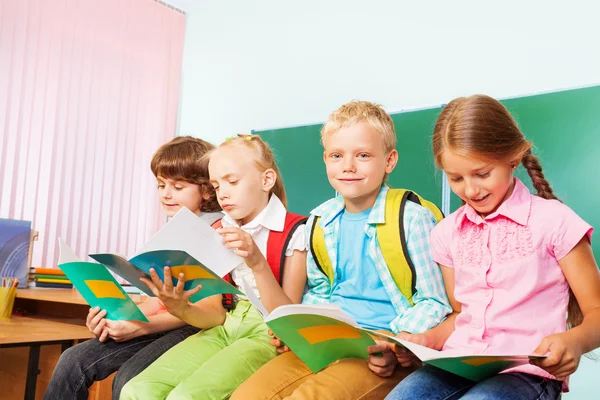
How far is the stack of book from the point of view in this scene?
103 inches

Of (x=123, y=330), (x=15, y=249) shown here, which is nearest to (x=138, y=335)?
(x=123, y=330)

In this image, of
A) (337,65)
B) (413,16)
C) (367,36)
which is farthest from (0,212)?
(413,16)

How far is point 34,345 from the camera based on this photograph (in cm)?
169

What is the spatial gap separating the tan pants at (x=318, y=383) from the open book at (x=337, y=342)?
3 cm

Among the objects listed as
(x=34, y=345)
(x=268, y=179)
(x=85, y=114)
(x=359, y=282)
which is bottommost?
(x=34, y=345)

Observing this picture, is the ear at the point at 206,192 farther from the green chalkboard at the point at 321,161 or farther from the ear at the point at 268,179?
the green chalkboard at the point at 321,161

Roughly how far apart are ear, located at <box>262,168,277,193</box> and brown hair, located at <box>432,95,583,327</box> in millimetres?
498

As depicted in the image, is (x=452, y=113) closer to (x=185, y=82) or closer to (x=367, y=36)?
(x=367, y=36)

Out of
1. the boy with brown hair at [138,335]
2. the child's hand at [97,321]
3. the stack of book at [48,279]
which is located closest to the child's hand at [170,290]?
the boy with brown hair at [138,335]

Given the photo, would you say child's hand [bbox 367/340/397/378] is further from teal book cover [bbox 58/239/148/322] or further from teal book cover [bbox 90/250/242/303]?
teal book cover [bbox 58/239/148/322]

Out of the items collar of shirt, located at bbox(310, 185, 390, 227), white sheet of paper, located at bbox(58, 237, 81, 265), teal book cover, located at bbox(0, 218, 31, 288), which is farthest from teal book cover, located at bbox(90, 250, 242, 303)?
teal book cover, located at bbox(0, 218, 31, 288)

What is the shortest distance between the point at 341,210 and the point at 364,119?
236mm

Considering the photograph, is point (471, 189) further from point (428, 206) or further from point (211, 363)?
point (211, 363)

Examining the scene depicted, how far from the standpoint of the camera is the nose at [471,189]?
3.59 ft
